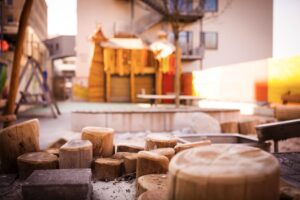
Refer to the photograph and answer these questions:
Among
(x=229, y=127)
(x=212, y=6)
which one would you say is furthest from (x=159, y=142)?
(x=212, y=6)

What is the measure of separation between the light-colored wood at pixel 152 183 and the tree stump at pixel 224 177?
96cm

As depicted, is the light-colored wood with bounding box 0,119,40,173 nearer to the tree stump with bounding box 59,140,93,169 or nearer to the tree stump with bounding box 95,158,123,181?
the tree stump with bounding box 59,140,93,169

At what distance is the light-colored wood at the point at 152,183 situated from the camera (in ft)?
8.89

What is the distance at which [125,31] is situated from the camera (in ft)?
75.8

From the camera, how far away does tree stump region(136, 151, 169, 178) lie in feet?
10.5

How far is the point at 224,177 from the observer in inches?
60.1

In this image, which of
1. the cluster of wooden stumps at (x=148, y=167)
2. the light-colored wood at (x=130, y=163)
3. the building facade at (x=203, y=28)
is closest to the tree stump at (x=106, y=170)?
the cluster of wooden stumps at (x=148, y=167)

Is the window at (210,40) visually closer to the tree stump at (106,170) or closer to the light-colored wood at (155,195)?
the tree stump at (106,170)

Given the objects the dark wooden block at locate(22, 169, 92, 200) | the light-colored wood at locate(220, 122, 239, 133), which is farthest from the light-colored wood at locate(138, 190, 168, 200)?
the light-colored wood at locate(220, 122, 239, 133)

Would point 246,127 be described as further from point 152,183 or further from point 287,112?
point 152,183

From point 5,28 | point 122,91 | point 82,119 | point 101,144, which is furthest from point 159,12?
point 101,144

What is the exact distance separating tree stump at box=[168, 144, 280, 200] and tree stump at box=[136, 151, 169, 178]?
1.44m

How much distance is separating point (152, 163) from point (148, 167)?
0.22ft

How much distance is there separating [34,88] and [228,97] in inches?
521
